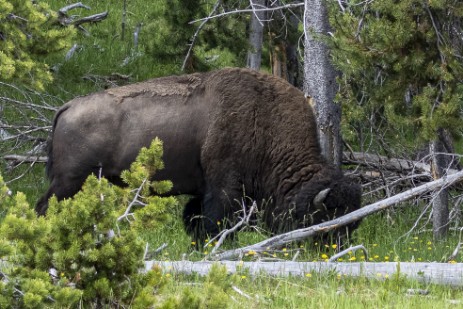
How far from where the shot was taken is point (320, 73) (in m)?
9.81

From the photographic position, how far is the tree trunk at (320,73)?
9781 millimetres

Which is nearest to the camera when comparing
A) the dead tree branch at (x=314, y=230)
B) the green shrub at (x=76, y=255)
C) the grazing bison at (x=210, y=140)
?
the green shrub at (x=76, y=255)

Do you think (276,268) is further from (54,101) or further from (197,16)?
(54,101)

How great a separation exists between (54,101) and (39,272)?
1086cm

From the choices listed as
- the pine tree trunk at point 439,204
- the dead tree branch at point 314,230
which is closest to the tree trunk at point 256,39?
the pine tree trunk at point 439,204

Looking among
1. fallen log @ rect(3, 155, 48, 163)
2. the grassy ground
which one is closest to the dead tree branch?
the grassy ground

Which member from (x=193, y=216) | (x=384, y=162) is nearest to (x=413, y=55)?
(x=193, y=216)

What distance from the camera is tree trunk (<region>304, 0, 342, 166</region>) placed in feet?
32.1

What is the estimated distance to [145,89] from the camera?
9.60 meters

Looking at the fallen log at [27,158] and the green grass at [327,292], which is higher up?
the fallen log at [27,158]

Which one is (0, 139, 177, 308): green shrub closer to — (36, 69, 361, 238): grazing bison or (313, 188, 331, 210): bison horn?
(313, 188, 331, 210): bison horn

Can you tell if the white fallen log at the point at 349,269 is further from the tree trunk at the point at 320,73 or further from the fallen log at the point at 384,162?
the fallen log at the point at 384,162

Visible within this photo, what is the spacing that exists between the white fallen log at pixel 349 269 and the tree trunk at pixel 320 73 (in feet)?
11.5

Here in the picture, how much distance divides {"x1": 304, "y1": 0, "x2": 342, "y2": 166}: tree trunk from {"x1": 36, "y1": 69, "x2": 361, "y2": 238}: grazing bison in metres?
0.33
